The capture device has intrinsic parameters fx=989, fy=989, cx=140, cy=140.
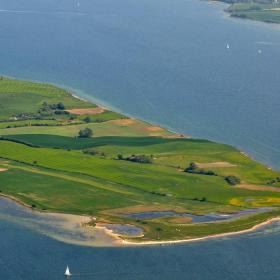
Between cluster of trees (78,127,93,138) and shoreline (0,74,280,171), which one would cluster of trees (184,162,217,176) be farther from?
cluster of trees (78,127,93,138)

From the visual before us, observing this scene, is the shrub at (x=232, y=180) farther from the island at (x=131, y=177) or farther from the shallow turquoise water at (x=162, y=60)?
the shallow turquoise water at (x=162, y=60)

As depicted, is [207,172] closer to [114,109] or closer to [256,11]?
[114,109]

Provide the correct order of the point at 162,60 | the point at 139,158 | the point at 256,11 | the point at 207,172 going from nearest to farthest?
the point at 207,172, the point at 139,158, the point at 162,60, the point at 256,11

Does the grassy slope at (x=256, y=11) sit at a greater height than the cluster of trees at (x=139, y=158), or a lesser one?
greater

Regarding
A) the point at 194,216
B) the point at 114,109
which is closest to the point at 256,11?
the point at 114,109

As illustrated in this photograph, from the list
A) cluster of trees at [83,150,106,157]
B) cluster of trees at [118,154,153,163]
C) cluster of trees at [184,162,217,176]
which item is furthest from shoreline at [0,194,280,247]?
cluster of trees at [118,154,153,163]

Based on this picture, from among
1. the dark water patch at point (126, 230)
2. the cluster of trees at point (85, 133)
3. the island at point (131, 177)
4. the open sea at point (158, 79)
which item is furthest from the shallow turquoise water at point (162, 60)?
the dark water patch at point (126, 230)
